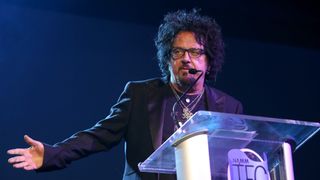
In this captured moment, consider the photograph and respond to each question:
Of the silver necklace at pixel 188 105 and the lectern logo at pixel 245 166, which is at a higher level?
the silver necklace at pixel 188 105

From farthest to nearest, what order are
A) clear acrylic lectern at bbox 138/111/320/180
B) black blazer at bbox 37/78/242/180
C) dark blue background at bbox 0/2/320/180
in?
dark blue background at bbox 0/2/320/180 → black blazer at bbox 37/78/242/180 → clear acrylic lectern at bbox 138/111/320/180

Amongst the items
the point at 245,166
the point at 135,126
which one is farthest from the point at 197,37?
the point at 245,166

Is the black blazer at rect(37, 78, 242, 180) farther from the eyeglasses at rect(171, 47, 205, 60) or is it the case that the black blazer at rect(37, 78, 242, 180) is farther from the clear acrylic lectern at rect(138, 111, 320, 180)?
the clear acrylic lectern at rect(138, 111, 320, 180)

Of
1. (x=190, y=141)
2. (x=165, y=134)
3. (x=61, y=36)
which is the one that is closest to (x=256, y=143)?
(x=190, y=141)

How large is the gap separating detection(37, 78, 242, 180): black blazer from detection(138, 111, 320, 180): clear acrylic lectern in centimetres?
51

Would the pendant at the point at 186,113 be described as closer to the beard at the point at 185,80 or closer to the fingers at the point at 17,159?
the beard at the point at 185,80

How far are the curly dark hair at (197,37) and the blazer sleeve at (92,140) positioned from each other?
0.27 m

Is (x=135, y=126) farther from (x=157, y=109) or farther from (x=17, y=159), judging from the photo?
(x=17, y=159)

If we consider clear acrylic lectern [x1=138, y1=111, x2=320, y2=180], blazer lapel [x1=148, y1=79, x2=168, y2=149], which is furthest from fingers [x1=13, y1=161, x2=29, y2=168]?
blazer lapel [x1=148, y1=79, x2=168, y2=149]

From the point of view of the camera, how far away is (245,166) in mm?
1166

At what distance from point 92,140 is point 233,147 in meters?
0.76

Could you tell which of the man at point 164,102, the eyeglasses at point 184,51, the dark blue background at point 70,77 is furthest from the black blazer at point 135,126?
the dark blue background at point 70,77

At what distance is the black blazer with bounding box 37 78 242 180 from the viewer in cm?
183

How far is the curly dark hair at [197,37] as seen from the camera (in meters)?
2.23
